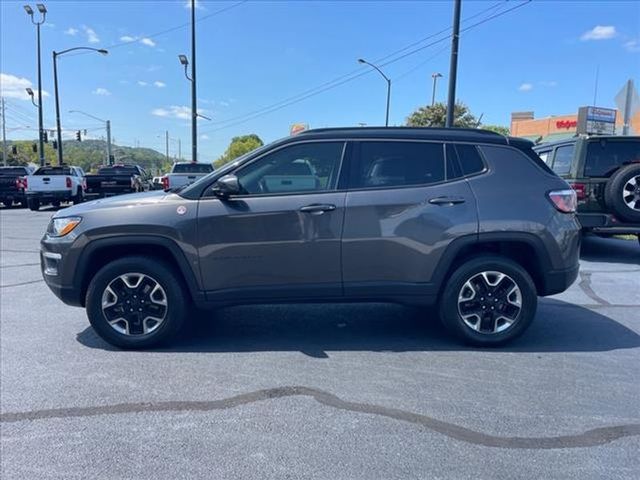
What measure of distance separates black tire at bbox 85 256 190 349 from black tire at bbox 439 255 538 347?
2.35 m

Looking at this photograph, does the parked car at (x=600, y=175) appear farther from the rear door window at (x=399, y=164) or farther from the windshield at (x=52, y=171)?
the windshield at (x=52, y=171)

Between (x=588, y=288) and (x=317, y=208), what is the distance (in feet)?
14.5

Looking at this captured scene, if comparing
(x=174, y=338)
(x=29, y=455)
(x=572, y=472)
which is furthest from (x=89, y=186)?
(x=572, y=472)

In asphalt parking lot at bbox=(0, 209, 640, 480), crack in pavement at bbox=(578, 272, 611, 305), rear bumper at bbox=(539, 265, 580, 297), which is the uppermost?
rear bumper at bbox=(539, 265, 580, 297)

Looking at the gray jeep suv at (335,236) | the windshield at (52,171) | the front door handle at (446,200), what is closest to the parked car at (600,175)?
the gray jeep suv at (335,236)

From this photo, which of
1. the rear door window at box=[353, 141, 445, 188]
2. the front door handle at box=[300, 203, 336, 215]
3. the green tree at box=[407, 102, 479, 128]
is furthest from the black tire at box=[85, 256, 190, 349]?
the green tree at box=[407, 102, 479, 128]

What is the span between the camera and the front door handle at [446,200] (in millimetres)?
4172

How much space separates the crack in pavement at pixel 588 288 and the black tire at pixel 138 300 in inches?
191

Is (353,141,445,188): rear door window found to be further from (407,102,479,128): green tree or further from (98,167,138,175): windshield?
(407,102,479,128): green tree

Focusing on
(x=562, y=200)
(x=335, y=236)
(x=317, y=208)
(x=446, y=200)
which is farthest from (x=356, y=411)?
(x=562, y=200)

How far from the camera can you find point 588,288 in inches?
254

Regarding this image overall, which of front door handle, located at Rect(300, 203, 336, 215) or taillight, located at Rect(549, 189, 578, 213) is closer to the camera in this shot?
front door handle, located at Rect(300, 203, 336, 215)

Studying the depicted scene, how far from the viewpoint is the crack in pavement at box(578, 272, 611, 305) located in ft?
19.2

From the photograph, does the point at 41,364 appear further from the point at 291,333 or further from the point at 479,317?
the point at 479,317
